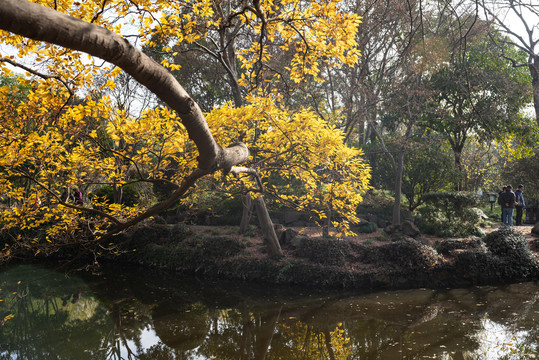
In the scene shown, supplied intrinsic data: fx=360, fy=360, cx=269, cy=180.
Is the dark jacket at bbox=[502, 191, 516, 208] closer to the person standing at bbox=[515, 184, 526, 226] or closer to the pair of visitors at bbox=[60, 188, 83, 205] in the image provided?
the person standing at bbox=[515, 184, 526, 226]

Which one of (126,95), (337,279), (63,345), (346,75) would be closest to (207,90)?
(126,95)

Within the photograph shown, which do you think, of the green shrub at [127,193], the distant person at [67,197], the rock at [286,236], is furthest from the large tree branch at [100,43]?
the green shrub at [127,193]

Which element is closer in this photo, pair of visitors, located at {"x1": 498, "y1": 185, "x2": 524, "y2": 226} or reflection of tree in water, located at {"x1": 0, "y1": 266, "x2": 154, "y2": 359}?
reflection of tree in water, located at {"x1": 0, "y1": 266, "x2": 154, "y2": 359}

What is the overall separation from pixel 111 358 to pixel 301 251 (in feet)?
16.7

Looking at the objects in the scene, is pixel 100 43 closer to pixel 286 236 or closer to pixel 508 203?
pixel 286 236

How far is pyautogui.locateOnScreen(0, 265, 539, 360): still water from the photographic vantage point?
16.9 ft

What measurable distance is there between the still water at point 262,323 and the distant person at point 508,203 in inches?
189

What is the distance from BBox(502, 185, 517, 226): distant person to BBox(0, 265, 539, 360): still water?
4804 millimetres

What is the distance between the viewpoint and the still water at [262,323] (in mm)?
5148

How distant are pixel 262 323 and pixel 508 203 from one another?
9522 mm

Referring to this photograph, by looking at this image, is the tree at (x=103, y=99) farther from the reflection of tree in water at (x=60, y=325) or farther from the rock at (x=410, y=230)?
the rock at (x=410, y=230)

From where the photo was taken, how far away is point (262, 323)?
6387 millimetres

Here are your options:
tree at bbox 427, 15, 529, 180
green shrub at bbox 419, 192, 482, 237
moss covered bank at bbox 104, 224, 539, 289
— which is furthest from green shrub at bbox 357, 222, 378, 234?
tree at bbox 427, 15, 529, 180

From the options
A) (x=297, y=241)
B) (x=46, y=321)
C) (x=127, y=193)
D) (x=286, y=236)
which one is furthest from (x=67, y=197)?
(x=127, y=193)
